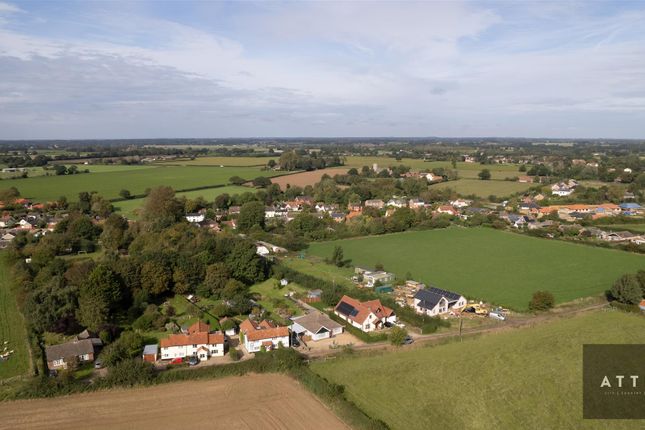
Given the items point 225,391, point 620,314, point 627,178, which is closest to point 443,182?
point 627,178

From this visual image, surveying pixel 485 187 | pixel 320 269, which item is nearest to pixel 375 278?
pixel 320 269

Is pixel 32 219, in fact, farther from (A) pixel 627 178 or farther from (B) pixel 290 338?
(A) pixel 627 178

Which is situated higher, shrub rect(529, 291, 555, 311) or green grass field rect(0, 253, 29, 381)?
shrub rect(529, 291, 555, 311)

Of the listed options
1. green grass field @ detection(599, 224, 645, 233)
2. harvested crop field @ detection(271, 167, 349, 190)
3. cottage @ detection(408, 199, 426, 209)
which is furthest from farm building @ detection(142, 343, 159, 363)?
harvested crop field @ detection(271, 167, 349, 190)

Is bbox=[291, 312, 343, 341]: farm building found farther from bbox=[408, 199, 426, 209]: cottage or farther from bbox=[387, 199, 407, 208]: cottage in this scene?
bbox=[408, 199, 426, 209]: cottage

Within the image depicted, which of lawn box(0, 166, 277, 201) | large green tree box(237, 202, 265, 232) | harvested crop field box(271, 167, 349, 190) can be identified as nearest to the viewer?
large green tree box(237, 202, 265, 232)

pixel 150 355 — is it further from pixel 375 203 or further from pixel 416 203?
pixel 416 203
